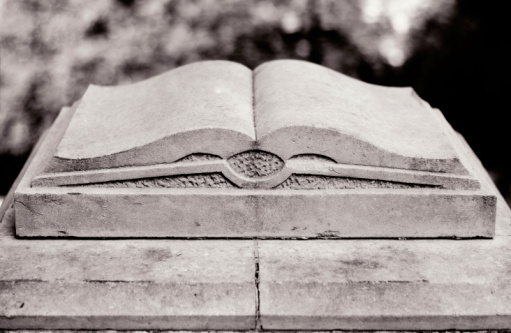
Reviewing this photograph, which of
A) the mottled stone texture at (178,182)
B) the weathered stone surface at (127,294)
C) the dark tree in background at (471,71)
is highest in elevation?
the mottled stone texture at (178,182)

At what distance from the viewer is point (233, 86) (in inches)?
126

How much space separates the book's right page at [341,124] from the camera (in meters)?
2.75

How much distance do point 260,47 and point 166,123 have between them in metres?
2.39

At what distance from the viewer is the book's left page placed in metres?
2.74

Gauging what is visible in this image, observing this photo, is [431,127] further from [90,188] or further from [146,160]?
[90,188]

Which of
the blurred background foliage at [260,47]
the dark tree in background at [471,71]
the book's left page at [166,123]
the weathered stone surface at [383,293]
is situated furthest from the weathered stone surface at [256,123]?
the dark tree in background at [471,71]

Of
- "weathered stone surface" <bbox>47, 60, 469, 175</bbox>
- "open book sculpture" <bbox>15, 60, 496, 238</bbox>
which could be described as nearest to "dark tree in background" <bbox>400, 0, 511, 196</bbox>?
"weathered stone surface" <bbox>47, 60, 469, 175</bbox>

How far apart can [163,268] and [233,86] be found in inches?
38.0

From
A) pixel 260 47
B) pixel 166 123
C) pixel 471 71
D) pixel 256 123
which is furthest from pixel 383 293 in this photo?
pixel 471 71

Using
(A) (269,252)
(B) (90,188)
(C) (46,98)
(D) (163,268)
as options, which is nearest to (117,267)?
(D) (163,268)

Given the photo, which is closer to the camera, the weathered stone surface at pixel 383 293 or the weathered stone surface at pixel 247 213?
the weathered stone surface at pixel 383 293

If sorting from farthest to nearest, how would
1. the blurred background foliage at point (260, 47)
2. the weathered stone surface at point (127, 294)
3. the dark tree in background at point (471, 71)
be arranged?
1. the dark tree in background at point (471, 71)
2. the blurred background foliage at point (260, 47)
3. the weathered stone surface at point (127, 294)

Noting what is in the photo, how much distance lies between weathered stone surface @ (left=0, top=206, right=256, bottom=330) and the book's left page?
41 centimetres

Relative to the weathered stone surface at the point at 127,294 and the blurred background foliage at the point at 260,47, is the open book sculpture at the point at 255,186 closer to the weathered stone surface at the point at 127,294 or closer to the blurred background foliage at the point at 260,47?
the weathered stone surface at the point at 127,294
